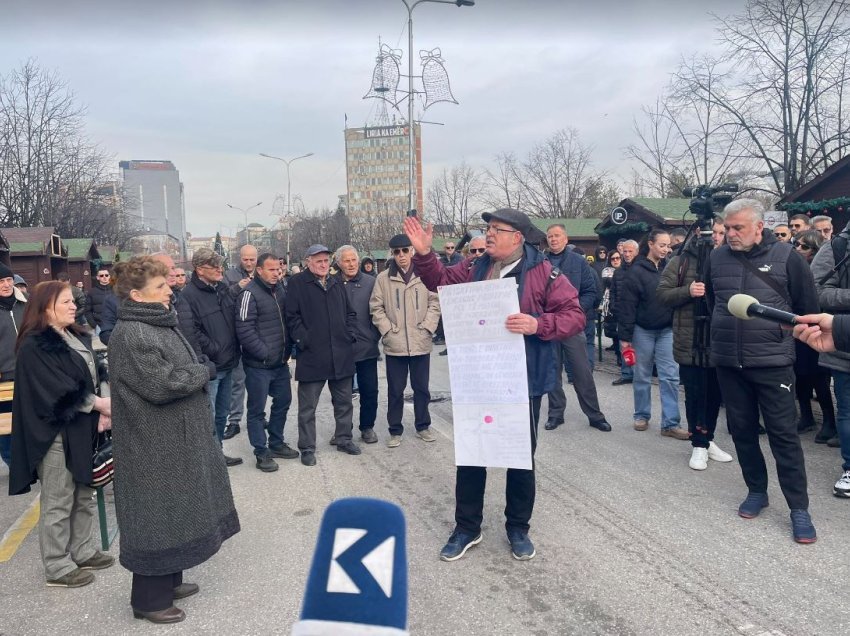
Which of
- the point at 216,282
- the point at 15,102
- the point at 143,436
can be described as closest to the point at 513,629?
the point at 143,436

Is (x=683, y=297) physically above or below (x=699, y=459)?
→ above

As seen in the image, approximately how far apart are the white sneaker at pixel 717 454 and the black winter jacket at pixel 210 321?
457cm

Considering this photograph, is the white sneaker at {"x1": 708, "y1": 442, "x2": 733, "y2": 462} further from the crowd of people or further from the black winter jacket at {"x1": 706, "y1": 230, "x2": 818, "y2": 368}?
the black winter jacket at {"x1": 706, "y1": 230, "x2": 818, "y2": 368}

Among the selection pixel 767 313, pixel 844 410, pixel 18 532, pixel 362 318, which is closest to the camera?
pixel 767 313

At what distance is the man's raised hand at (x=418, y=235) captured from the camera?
390cm

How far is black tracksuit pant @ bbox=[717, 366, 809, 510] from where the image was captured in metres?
4.26

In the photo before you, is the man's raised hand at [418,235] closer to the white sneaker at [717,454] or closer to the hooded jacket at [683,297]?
the hooded jacket at [683,297]

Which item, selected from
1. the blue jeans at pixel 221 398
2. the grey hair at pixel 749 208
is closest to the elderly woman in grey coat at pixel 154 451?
the blue jeans at pixel 221 398

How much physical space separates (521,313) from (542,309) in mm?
266

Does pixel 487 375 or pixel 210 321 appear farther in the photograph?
pixel 210 321

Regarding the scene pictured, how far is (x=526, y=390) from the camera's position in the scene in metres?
3.75

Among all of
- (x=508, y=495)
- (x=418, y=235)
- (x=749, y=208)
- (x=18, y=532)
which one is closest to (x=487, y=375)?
(x=508, y=495)

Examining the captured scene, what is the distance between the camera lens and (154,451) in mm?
3385

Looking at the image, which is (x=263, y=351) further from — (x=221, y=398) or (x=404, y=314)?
(x=404, y=314)
